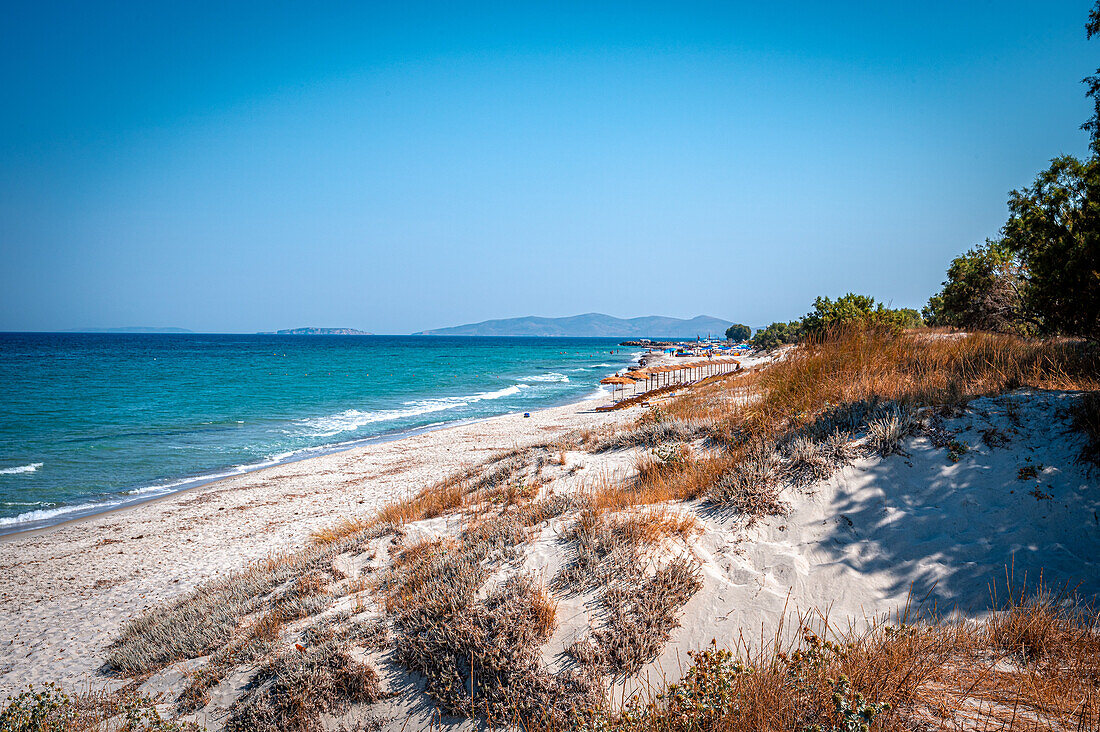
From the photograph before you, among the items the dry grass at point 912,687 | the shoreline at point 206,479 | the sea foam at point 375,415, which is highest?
the dry grass at point 912,687

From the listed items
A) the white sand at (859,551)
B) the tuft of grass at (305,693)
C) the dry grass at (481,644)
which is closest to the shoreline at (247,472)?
the white sand at (859,551)

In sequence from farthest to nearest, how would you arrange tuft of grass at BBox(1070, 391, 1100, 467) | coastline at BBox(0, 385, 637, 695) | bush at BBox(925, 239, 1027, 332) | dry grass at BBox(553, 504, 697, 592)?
bush at BBox(925, 239, 1027, 332) < coastline at BBox(0, 385, 637, 695) < tuft of grass at BBox(1070, 391, 1100, 467) < dry grass at BBox(553, 504, 697, 592)

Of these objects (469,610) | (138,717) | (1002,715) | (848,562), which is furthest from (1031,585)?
(138,717)

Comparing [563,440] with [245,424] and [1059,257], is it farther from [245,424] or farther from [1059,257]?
[245,424]

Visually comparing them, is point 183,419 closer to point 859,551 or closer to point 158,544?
point 158,544

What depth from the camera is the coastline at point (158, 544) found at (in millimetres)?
7197

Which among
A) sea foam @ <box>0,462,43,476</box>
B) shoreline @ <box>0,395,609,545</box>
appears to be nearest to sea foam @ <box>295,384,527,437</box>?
shoreline @ <box>0,395,609,545</box>

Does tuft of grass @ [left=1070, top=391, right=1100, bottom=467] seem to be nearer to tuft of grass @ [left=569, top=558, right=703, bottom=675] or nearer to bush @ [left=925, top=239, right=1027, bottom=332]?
tuft of grass @ [left=569, top=558, right=703, bottom=675]

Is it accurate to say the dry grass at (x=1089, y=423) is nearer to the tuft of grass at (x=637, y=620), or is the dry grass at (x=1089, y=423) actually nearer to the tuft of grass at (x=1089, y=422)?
the tuft of grass at (x=1089, y=422)

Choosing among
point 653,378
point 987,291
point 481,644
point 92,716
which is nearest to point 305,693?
point 481,644

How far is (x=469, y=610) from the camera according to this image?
3943 millimetres

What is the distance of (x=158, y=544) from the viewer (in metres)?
10.8

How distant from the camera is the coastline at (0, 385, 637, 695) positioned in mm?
7197

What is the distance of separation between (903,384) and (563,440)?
6.34 metres
